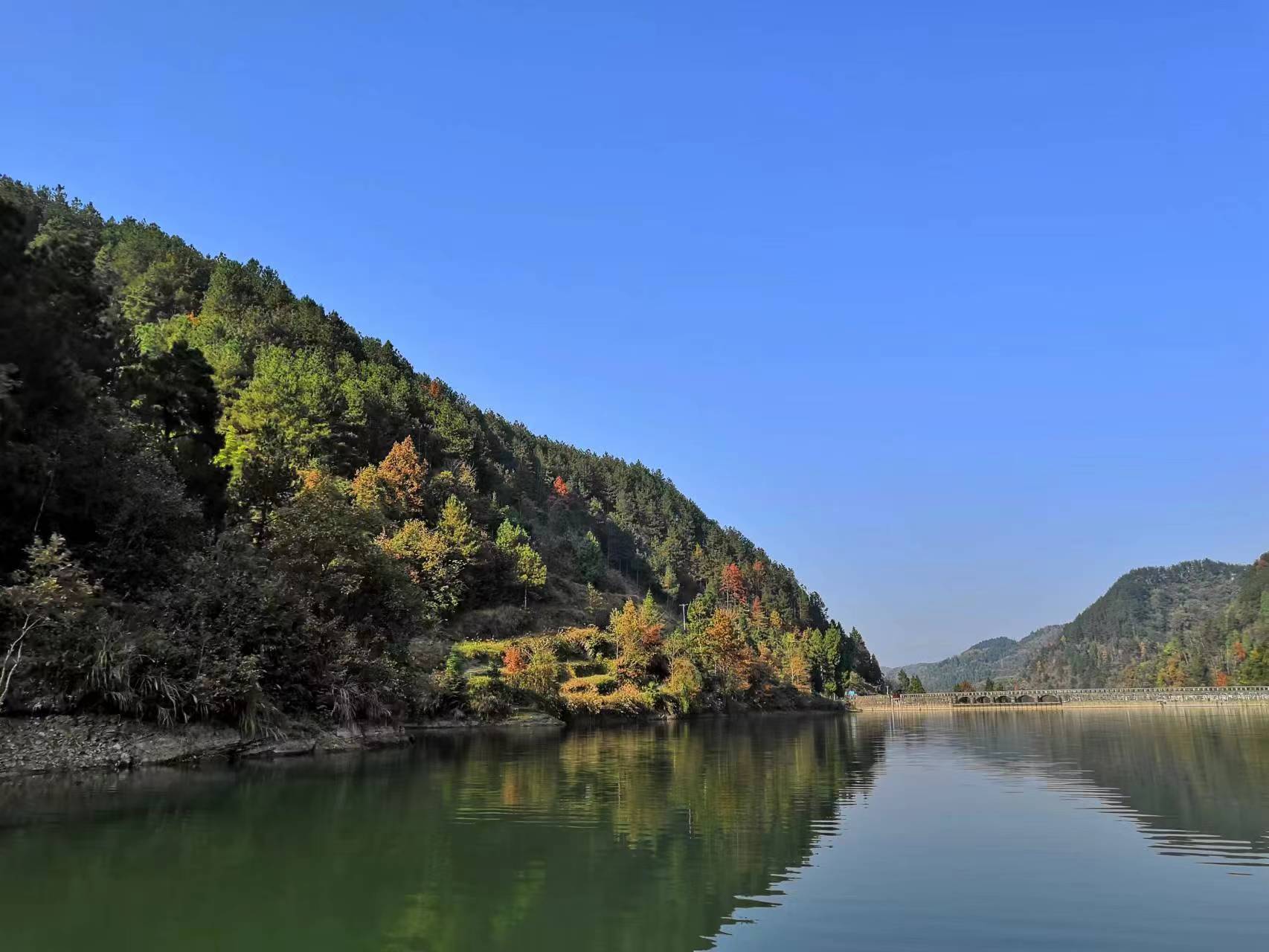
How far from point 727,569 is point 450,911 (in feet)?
542

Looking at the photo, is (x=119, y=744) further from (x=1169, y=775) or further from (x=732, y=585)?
(x=732, y=585)

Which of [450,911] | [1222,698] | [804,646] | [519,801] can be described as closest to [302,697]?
[519,801]

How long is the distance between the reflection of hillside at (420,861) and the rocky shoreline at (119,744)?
13.2 ft

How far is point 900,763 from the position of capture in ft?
99.3

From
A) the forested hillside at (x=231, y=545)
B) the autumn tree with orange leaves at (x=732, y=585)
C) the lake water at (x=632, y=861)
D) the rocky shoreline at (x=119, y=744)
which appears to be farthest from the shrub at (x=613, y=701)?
the autumn tree with orange leaves at (x=732, y=585)

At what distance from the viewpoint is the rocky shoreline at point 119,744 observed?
22.4 metres

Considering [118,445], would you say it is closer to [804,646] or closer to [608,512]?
[804,646]

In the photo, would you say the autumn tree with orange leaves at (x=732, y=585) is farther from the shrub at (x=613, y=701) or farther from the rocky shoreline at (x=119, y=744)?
the rocky shoreline at (x=119, y=744)

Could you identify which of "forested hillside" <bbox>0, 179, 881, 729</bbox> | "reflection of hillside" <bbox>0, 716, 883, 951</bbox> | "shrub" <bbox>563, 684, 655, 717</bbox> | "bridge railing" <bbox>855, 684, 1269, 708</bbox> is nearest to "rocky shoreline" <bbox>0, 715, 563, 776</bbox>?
"forested hillside" <bbox>0, 179, 881, 729</bbox>

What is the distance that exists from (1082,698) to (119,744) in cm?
15724

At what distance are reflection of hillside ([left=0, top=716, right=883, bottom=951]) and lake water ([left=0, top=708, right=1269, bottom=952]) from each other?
5 cm

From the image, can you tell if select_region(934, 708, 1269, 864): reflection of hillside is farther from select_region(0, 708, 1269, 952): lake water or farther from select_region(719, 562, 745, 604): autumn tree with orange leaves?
select_region(719, 562, 745, 604): autumn tree with orange leaves

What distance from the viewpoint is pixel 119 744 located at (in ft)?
80.5

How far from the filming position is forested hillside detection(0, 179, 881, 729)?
25688mm
